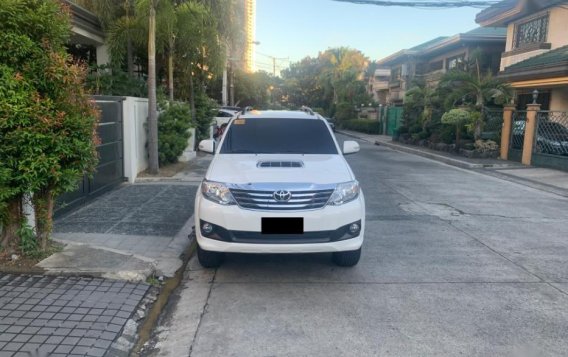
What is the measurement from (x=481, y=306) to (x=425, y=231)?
284 centimetres

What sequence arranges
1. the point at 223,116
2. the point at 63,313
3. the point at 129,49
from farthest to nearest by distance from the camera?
the point at 223,116
the point at 129,49
the point at 63,313

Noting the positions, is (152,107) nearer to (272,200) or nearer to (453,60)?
(272,200)

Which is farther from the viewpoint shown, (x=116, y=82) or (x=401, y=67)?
(x=401, y=67)

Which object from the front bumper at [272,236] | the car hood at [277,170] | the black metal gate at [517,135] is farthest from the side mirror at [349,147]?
the black metal gate at [517,135]

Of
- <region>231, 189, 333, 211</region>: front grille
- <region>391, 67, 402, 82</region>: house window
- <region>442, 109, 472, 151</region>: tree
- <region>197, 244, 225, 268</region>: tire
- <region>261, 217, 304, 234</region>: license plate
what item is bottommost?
<region>197, 244, 225, 268</region>: tire

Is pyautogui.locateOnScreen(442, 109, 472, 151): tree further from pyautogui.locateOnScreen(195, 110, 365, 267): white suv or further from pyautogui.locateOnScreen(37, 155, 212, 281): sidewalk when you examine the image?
pyautogui.locateOnScreen(195, 110, 365, 267): white suv

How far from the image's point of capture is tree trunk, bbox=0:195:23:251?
5164 mm

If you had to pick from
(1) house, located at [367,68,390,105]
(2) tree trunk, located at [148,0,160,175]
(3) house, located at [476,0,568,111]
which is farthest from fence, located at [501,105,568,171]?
(1) house, located at [367,68,390,105]

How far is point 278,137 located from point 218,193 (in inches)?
63.3

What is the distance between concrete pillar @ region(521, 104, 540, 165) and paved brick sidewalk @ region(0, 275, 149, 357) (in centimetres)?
1485

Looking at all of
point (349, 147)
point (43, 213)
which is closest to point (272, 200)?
point (349, 147)

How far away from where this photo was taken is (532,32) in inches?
850

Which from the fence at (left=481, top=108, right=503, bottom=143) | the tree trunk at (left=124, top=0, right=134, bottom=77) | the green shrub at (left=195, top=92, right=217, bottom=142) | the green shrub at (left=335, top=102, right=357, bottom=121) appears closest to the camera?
the tree trunk at (left=124, top=0, right=134, bottom=77)

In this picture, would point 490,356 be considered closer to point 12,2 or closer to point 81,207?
point 12,2
